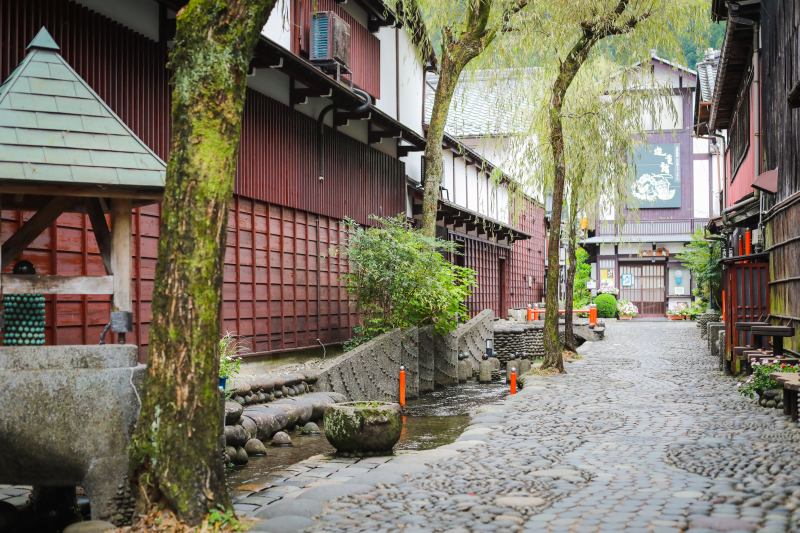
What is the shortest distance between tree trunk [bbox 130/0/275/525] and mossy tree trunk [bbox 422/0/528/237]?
1053cm

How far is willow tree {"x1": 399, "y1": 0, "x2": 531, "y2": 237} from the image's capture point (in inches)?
613

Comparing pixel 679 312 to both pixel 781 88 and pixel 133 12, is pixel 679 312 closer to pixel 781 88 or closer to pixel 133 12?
pixel 781 88

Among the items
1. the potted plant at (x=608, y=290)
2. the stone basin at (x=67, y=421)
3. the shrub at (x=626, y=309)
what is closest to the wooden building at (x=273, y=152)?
the stone basin at (x=67, y=421)

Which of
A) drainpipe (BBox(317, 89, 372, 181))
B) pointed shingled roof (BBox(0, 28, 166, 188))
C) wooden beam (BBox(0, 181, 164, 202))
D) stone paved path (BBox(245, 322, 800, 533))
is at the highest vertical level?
drainpipe (BBox(317, 89, 372, 181))

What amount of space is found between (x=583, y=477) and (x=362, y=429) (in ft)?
7.93

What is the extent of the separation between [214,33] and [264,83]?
8.91 metres

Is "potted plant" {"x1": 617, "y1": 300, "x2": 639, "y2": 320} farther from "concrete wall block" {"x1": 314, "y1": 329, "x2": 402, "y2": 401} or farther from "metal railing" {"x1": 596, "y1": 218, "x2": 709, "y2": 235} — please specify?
"concrete wall block" {"x1": 314, "y1": 329, "x2": 402, "y2": 401}

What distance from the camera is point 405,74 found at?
21.1m

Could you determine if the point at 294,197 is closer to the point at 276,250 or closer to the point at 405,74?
the point at 276,250

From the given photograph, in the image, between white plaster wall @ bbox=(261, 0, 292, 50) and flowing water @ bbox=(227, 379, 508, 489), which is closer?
flowing water @ bbox=(227, 379, 508, 489)

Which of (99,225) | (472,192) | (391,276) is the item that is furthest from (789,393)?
(472,192)

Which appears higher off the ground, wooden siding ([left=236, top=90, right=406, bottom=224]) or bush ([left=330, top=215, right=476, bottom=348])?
wooden siding ([left=236, top=90, right=406, bottom=224])

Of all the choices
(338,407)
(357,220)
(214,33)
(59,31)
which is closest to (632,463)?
(338,407)

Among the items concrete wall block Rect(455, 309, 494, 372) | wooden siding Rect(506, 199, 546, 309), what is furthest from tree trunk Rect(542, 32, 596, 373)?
wooden siding Rect(506, 199, 546, 309)
